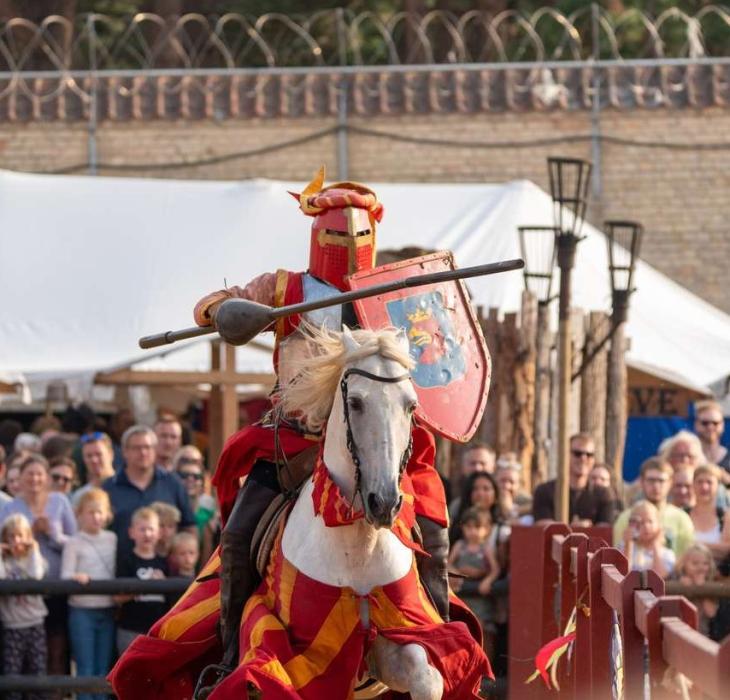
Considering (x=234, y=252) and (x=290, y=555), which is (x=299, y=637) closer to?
(x=290, y=555)

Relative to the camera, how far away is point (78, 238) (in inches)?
664

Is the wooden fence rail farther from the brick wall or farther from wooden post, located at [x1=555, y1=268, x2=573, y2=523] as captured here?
the brick wall

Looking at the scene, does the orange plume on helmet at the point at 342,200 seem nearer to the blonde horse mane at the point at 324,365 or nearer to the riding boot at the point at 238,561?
the blonde horse mane at the point at 324,365

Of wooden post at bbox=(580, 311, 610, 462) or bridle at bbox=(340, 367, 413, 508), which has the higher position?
bridle at bbox=(340, 367, 413, 508)

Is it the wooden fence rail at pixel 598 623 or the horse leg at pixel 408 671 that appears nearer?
the wooden fence rail at pixel 598 623

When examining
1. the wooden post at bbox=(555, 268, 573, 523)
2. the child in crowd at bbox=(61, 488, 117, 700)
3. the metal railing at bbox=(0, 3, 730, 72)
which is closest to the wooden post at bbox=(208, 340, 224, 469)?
the child in crowd at bbox=(61, 488, 117, 700)

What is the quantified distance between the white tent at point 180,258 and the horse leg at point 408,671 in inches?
346

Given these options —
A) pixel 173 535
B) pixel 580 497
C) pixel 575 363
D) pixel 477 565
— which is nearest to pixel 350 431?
pixel 477 565

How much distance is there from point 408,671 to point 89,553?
4.81 metres

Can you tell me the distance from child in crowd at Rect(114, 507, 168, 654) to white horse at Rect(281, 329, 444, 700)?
156 inches

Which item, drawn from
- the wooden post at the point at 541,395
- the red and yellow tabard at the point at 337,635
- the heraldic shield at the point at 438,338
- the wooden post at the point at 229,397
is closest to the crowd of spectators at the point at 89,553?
the wooden post at the point at 229,397

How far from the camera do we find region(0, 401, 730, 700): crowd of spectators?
10391 mm

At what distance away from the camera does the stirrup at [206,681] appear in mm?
6699

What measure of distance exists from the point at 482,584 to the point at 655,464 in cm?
145
